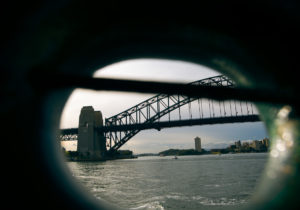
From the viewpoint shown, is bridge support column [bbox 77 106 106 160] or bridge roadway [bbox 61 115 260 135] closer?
bridge roadway [bbox 61 115 260 135]

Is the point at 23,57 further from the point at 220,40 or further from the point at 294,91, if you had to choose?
the point at 294,91

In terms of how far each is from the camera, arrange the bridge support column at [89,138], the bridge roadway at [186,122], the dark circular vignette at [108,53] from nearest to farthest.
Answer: the dark circular vignette at [108,53] → the bridge roadway at [186,122] → the bridge support column at [89,138]

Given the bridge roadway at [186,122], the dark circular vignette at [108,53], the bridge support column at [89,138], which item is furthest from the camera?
the bridge support column at [89,138]

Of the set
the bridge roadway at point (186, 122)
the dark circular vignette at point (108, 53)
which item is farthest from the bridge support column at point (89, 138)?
the dark circular vignette at point (108, 53)

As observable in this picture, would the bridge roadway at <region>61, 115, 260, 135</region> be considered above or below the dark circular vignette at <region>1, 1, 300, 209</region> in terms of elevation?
above

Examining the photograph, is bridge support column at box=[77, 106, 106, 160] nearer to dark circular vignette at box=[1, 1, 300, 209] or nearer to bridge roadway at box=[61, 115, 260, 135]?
bridge roadway at box=[61, 115, 260, 135]

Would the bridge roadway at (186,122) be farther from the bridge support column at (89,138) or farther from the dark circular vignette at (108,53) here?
the dark circular vignette at (108,53)

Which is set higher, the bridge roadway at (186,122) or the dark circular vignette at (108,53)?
the bridge roadway at (186,122)

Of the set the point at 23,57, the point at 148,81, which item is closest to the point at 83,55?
the point at 23,57

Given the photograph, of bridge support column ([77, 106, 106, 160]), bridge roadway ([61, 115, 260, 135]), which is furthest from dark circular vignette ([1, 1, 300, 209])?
bridge support column ([77, 106, 106, 160])
